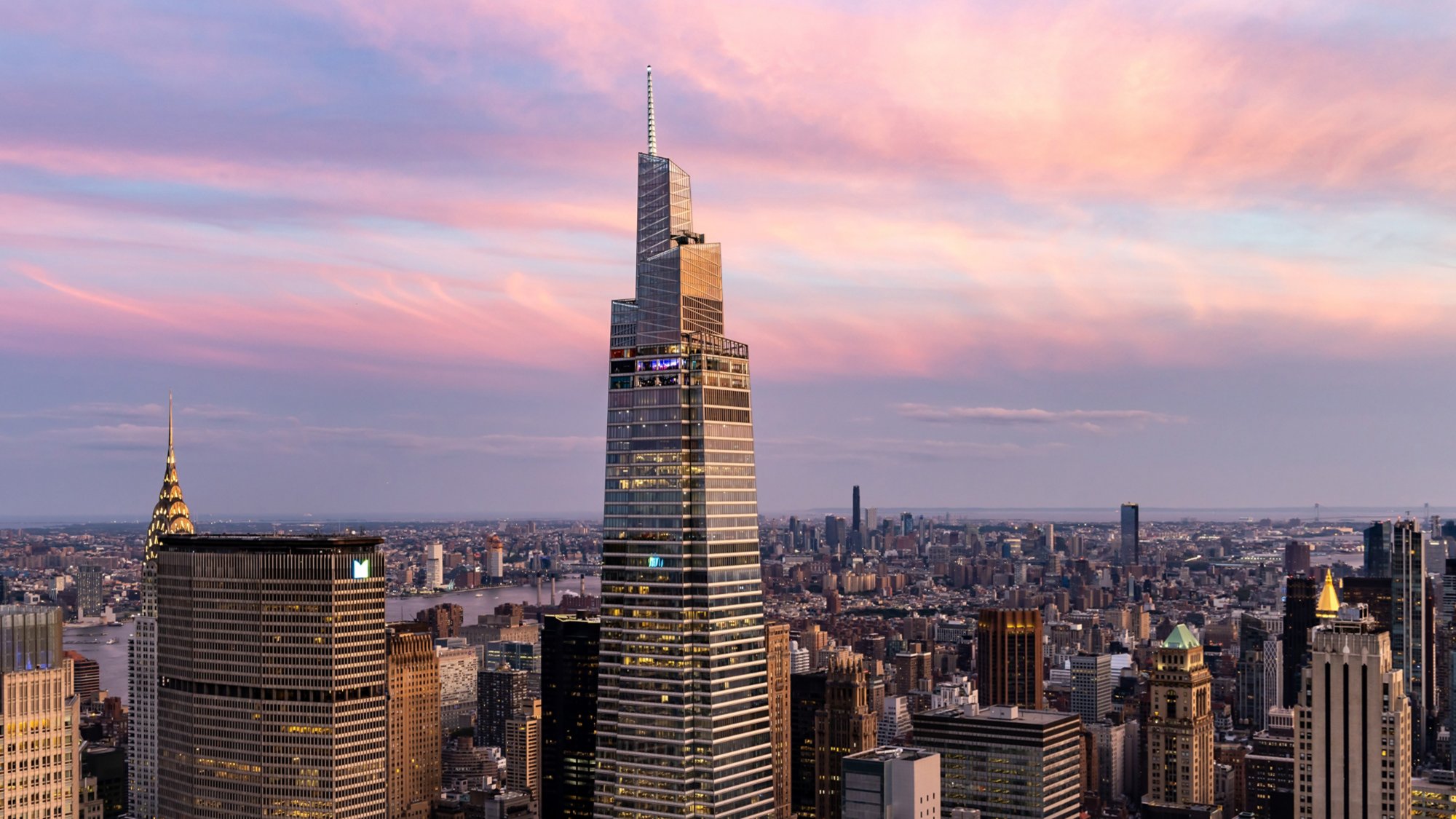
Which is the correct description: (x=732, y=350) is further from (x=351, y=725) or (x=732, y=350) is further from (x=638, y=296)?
(x=351, y=725)

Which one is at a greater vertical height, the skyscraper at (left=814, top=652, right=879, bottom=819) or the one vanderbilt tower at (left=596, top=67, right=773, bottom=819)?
the one vanderbilt tower at (left=596, top=67, right=773, bottom=819)

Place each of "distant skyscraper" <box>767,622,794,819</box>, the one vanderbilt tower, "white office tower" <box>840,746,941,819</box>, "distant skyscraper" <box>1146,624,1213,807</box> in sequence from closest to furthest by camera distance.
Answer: the one vanderbilt tower → "white office tower" <box>840,746,941,819</box> → "distant skyscraper" <box>767,622,794,819</box> → "distant skyscraper" <box>1146,624,1213,807</box>

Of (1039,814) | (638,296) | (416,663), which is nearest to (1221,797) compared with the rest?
(1039,814)

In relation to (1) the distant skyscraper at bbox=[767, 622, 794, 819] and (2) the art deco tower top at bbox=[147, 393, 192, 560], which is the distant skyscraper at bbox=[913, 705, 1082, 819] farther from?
(2) the art deco tower top at bbox=[147, 393, 192, 560]

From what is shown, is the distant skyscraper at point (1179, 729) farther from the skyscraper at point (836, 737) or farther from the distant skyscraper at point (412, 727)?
the distant skyscraper at point (412, 727)

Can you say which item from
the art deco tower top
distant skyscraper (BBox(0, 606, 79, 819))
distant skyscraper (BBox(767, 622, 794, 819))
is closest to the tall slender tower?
the art deco tower top

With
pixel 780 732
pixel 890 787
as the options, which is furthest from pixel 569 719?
pixel 890 787

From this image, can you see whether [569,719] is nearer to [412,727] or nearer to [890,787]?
[412,727]
